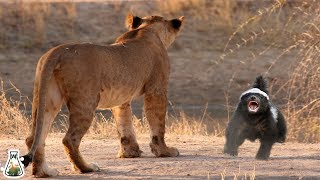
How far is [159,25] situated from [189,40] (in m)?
13.6

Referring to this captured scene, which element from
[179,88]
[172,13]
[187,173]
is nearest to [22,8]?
[172,13]

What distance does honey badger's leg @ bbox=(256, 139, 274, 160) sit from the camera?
10.3 meters

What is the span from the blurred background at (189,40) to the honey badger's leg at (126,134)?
7680 mm

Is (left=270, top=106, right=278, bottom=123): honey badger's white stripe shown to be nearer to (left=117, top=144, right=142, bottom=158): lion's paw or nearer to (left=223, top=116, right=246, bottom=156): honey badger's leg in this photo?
(left=223, top=116, right=246, bottom=156): honey badger's leg

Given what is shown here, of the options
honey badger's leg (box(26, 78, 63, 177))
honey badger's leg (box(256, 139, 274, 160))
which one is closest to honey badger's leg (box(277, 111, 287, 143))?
honey badger's leg (box(256, 139, 274, 160))

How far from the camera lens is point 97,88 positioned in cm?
945

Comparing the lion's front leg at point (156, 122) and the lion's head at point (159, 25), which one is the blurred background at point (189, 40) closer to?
the lion's head at point (159, 25)

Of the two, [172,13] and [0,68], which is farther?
[172,13]

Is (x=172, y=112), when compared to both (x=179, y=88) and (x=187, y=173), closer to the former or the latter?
(x=179, y=88)

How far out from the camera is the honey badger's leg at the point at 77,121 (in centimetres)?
928

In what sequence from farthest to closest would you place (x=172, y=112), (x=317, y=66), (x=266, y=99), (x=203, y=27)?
(x=203, y=27)
(x=172, y=112)
(x=317, y=66)
(x=266, y=99)

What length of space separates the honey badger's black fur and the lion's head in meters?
1.14

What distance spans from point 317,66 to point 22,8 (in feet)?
43.9

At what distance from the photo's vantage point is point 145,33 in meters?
10.9
